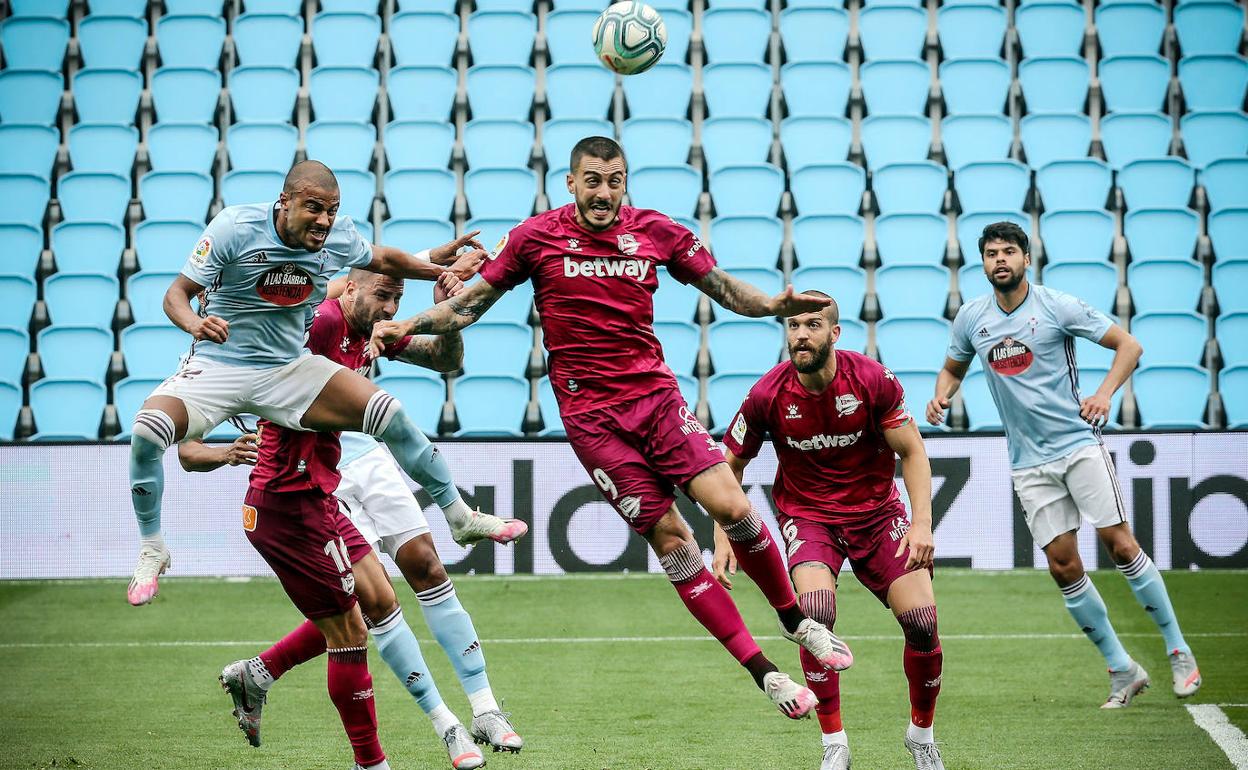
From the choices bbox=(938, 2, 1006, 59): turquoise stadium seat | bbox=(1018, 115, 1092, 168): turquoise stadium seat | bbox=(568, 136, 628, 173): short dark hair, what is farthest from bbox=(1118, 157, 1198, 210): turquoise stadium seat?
bbox=(568, 136, 628, 173): short dark hair

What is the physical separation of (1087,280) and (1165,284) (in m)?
0.85

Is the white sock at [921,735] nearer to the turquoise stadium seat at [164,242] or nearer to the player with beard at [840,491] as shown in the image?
the player with beard at [840,491]

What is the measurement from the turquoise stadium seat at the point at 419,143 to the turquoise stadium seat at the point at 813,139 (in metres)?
3.72

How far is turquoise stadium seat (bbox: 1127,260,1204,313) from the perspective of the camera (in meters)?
14.1

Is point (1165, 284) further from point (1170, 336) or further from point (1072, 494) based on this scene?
point (1072, 494)

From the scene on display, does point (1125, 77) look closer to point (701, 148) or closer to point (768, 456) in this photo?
point (701, 148)

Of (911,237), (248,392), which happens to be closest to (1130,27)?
(911,237)

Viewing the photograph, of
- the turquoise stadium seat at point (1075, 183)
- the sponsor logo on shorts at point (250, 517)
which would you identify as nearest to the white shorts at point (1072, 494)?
the sponsor logo on shorts at point (250, 517)

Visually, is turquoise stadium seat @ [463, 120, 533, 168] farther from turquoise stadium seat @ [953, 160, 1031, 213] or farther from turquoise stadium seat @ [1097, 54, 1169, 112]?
turquoise stadium seat @ [1097, 54, 1169, 112]

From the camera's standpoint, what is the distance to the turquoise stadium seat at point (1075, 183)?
1491 centimetres

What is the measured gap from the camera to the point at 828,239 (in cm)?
1445

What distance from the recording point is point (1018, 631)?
9.77 meters

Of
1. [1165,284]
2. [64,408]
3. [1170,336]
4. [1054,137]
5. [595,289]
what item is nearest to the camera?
[595,289]

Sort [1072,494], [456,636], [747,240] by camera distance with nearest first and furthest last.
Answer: [456,636], [1072,494], [747,240]
